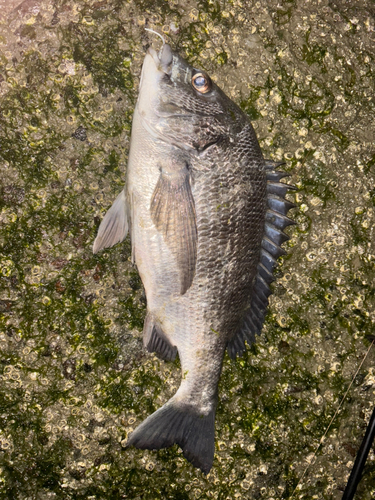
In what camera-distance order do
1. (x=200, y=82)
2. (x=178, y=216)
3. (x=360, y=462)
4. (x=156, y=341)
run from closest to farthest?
(x=178, y=216), (x=200, y=82), (x=156, y=341), (x=360, y=462)

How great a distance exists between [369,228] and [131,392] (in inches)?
73.6

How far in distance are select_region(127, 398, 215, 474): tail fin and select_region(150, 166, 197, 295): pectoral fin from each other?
746mm

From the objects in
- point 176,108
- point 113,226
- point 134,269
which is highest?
point 176,108

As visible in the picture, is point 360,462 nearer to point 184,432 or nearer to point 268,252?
point 184,432

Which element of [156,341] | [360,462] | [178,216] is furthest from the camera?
[360,462]

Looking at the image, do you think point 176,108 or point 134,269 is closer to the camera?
point 176,108

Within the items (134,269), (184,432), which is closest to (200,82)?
(134,269)

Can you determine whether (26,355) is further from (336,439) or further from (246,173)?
(336,439)

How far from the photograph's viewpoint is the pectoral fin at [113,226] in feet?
6.89

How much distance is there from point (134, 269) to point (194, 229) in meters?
0.62

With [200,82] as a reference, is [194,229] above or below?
below

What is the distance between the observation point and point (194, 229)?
1.86m

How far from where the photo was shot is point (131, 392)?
2279 millimetres

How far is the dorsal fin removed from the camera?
2.12 m
